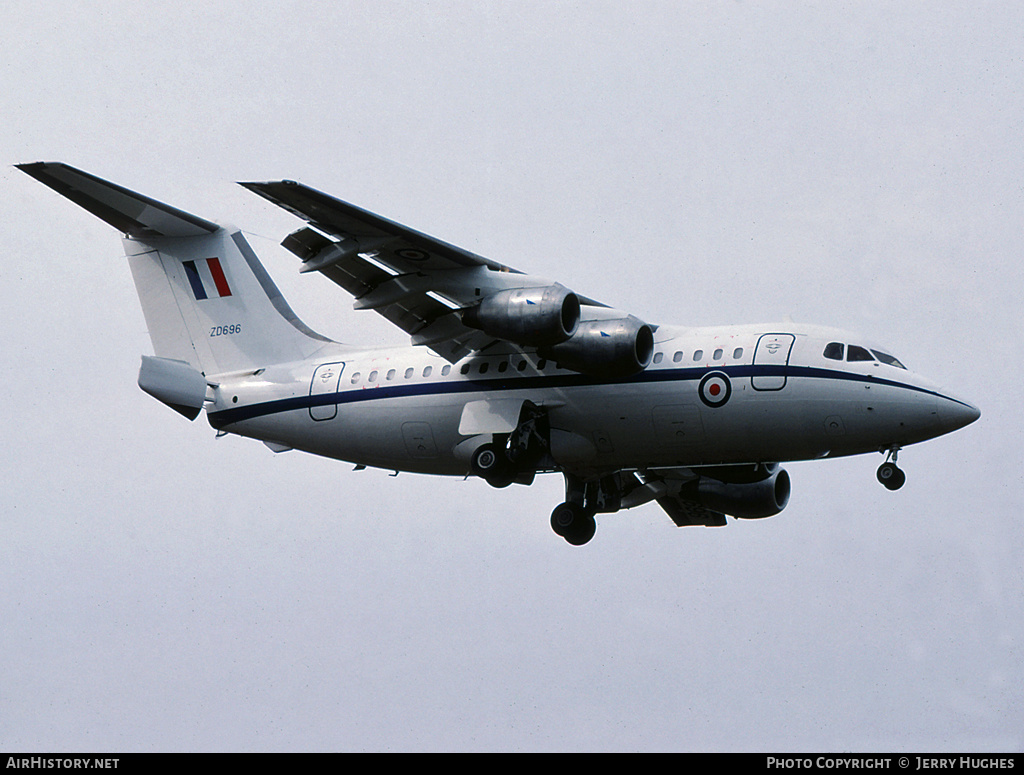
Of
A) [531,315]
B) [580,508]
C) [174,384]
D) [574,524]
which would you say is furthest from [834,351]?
[174,384]

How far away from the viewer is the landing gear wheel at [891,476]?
18812 millimetres

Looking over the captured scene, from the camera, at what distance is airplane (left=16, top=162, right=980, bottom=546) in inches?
745

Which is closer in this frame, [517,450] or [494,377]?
[517,450]

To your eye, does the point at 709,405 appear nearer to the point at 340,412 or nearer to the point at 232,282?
the point at 340,412

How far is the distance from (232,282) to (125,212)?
2.13m

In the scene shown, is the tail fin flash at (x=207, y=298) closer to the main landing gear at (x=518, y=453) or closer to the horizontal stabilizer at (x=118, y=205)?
the horizontal stabilizer at (x=118, y=205)

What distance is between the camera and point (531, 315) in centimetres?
1877

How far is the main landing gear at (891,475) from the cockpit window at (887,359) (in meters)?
1.18

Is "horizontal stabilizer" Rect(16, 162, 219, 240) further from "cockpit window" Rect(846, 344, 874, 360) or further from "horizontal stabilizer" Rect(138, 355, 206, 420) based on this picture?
"cockpit window" Rect(846, 344, 874, 360)

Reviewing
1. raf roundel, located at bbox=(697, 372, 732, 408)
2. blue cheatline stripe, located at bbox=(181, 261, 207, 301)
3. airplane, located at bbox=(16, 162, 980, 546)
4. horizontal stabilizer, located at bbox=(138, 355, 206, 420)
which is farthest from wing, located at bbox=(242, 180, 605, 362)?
blue cheatline stripe, located at bbox=(181, 261, 207, 301)

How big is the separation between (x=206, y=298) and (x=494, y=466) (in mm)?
6229

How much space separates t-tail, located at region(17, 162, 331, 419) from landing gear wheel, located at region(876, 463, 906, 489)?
8.71 metres

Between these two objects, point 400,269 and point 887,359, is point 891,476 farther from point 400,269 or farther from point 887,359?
point 400,269
